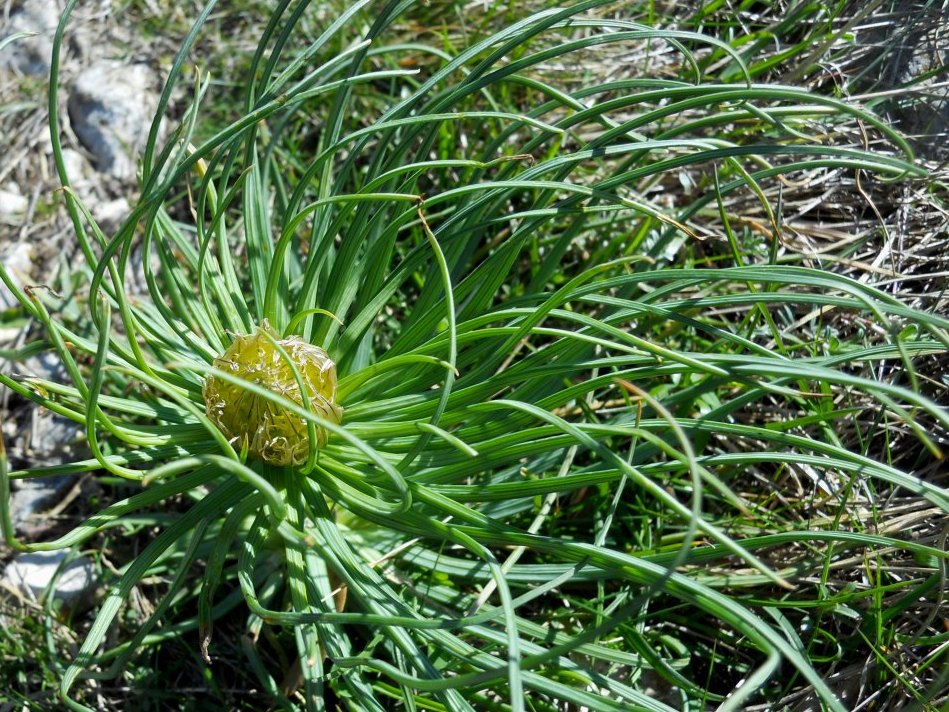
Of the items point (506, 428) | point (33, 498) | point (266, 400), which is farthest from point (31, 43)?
point (506, 428)

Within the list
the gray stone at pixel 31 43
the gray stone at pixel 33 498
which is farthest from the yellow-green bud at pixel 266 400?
the gray stone at pixel 31 43

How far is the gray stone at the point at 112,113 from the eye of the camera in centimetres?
202

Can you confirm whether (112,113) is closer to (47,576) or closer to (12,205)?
(12,205)

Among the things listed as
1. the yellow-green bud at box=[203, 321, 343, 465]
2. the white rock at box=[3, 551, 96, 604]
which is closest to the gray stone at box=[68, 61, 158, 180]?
the white rock at box=[3, 551, 96, 604]

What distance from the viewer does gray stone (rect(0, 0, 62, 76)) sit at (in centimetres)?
210

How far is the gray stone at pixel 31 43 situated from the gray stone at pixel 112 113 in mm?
121

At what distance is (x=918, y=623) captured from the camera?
51.3 inches

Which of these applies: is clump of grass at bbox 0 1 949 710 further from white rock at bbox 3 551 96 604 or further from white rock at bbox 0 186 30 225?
white rock at bbox 0 186 30 225

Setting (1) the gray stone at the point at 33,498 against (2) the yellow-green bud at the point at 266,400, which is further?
(1) the gray stone at the point at 33,498

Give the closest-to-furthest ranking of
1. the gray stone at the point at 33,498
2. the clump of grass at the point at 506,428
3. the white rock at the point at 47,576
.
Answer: the clump of grass at the point at 506,428 < the white rock at the point at 47,576 < the gray stone at the point at 33,498

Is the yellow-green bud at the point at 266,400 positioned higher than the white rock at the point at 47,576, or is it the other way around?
the yellow-green bud at the point at 266,400

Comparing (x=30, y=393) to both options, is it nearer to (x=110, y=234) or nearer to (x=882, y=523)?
(x=110, y=234)

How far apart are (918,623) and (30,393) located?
1.35 meters

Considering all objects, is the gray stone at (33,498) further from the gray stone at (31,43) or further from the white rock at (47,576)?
the gray stone at (31,43)
